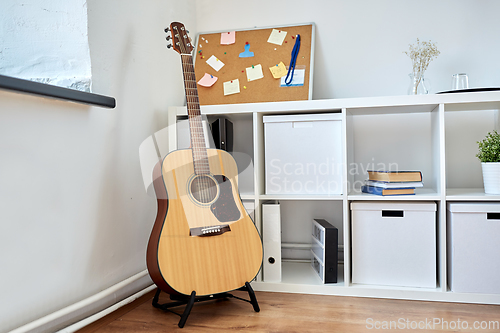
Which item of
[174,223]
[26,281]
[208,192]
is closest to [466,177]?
[208,192]

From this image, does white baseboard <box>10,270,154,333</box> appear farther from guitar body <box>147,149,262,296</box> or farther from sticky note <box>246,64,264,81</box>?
sticky note <box>246,64,264,81</box>

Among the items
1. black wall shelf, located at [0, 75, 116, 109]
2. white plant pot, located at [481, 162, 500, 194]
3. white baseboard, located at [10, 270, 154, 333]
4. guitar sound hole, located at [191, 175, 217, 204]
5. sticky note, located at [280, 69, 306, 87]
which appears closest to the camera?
black wall shelf, located at [0, 75, 116, 109]

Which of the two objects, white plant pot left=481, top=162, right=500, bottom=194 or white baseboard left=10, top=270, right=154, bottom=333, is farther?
white plant pot left=481, top=162, right=500, bottom=194

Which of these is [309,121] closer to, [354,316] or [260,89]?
[260,89]

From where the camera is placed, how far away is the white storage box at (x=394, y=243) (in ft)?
4.83

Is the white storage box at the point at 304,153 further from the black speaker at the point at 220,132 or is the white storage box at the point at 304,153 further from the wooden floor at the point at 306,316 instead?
the wooden floor at the point at 306,316

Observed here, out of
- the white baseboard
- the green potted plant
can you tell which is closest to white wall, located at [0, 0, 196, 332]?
the white baseboard

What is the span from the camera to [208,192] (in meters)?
1.35

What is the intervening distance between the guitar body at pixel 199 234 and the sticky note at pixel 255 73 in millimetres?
672

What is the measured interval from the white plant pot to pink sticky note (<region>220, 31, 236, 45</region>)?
4.68ft

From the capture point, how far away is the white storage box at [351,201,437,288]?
147 centimetres

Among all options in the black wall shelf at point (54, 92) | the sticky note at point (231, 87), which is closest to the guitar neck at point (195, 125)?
the black wall shelf at point (54, 92)

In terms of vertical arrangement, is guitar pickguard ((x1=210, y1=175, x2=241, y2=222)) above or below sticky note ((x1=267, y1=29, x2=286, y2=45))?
below

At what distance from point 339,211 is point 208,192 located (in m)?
0.89
